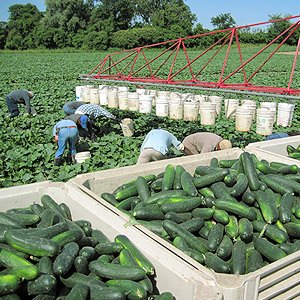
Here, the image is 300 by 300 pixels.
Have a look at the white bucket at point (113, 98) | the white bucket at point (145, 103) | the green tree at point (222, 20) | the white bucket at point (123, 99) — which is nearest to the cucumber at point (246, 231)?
the white bucket at point (145, 103)

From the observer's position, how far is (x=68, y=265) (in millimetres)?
2643

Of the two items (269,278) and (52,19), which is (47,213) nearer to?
(269,278)

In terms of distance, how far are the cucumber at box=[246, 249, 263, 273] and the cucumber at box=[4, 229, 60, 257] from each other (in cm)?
140

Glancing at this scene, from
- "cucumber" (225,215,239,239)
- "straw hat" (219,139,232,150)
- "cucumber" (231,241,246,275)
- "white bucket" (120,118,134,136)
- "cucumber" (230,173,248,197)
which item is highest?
"cucumber" (230,173,248,197)

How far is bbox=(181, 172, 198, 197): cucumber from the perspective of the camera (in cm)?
392

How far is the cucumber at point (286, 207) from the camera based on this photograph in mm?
3557

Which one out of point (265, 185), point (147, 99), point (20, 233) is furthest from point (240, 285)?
point (147, 99)

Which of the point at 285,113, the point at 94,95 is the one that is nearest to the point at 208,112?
the point at 285,113

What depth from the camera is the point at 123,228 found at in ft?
10.2

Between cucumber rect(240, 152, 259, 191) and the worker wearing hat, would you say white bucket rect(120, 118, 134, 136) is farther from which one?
cucumber rect(240, 152, 259, 191)

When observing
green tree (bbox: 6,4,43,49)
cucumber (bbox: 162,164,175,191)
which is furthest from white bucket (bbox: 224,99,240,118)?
green tree (bbox: 6,4,43,49)

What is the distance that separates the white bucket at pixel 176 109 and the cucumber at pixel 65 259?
6927mm

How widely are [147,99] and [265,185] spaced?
251 inches

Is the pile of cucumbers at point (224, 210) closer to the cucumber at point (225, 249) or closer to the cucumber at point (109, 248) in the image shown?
the cucumber at point (225, 249)
